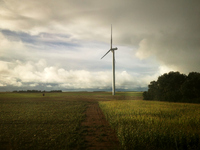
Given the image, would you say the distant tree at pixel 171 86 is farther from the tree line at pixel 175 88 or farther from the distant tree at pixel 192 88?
the distant tree at pixel 192 88

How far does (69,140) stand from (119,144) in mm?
4436

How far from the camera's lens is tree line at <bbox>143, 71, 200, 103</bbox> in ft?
162

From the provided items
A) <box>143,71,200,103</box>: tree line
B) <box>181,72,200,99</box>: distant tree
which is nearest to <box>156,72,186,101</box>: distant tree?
<box>143,71,200,103</box>: tree line

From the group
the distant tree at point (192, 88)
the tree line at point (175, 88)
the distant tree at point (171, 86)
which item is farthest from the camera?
the distant tree at point (171, 86)

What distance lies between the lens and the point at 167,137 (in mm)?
11172

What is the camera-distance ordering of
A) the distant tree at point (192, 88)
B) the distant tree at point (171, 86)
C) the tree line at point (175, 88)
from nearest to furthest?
the distant tree at point (192, 88) < the tree line at point (175, 88) < the distant tree at point (171, 86)

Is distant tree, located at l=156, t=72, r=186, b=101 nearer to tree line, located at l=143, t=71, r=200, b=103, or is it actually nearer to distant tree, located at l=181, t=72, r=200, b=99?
tree line, located at l=143, t=71, r=200, b=103

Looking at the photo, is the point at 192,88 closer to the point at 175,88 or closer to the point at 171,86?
the point at 175,88

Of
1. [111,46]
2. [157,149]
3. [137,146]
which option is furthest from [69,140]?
[111,46]

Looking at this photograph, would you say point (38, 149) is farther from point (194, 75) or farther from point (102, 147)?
point (194, 75)

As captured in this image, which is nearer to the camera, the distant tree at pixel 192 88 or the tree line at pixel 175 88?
the distant tree at pixel 192 88

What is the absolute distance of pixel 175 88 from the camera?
182 ft

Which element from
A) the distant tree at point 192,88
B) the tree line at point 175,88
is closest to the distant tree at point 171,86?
the tree line at point 175,88

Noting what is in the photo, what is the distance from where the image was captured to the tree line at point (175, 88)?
4938cm
